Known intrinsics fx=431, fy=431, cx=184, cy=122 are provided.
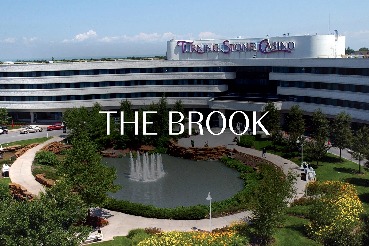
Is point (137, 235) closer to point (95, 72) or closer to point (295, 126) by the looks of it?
point (295, 126)

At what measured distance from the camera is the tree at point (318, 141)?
57.1m

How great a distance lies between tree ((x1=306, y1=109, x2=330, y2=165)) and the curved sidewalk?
34.4 meters

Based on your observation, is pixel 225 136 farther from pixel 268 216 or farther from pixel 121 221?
pixel 268 216

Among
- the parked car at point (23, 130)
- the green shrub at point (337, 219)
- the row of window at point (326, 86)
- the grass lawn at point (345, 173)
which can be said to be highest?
the row of window at point (326, 86)

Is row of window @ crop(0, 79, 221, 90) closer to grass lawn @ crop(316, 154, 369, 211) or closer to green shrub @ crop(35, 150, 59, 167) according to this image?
green shrub @ crop(35, 150, 59, 167)

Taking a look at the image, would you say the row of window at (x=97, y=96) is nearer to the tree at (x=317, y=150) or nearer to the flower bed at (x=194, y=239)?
the tree at (x=317, y=150)

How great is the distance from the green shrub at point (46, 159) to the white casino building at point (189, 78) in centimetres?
3144

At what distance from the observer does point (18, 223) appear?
2627 cm

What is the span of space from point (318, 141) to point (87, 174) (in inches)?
1295

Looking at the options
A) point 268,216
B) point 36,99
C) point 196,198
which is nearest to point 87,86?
point 36,99

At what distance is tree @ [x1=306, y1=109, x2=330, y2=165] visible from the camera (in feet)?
187

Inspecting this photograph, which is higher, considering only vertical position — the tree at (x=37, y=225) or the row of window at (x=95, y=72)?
the row of window at (x=95, y=72)

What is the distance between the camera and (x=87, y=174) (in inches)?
1580

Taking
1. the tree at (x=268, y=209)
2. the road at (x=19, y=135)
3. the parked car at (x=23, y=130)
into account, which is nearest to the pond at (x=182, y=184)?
the tree at (x=268, y=209)
